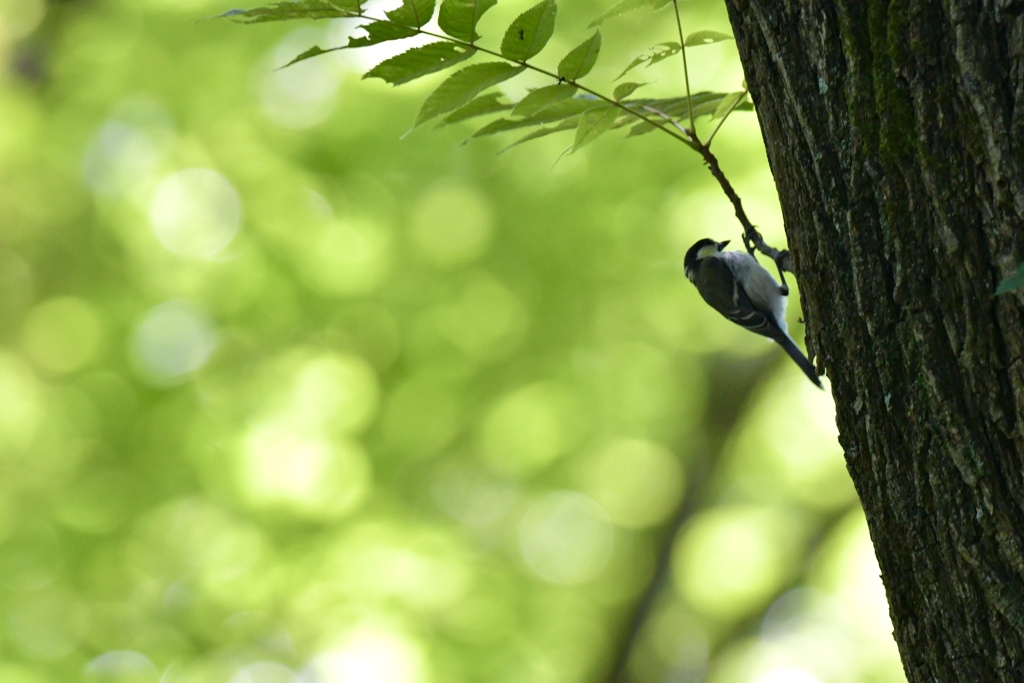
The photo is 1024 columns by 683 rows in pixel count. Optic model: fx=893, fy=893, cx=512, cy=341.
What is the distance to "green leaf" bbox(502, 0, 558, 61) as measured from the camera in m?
1.47

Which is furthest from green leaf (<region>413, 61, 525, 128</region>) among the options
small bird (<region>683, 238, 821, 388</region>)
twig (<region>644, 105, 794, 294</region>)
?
small bird (<region>683, 238, 821, 388</region>)

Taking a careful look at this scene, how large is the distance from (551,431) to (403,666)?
175 cm

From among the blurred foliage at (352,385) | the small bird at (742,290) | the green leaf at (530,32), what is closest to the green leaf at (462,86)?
the green leaf at (530,32)

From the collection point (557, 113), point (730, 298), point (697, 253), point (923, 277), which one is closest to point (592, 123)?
point (557, 113)

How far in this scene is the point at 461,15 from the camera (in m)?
1.47

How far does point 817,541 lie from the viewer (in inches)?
248

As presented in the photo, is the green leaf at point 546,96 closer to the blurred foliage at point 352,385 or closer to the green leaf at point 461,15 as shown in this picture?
the green leaf at point 461,15

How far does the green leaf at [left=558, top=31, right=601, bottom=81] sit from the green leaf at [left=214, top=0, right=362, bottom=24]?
37 centimetres

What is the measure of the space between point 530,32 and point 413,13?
20 centimetres

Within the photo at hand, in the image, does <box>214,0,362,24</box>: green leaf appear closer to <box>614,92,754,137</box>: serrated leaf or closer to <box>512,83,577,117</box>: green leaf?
<box>512,83,577,117</box>: green leaf

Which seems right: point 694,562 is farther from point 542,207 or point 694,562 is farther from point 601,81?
point 601,81

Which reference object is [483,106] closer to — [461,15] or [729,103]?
[461,15]

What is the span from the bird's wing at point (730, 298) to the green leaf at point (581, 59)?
2.19 metres

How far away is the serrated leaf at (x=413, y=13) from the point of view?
144 cm
